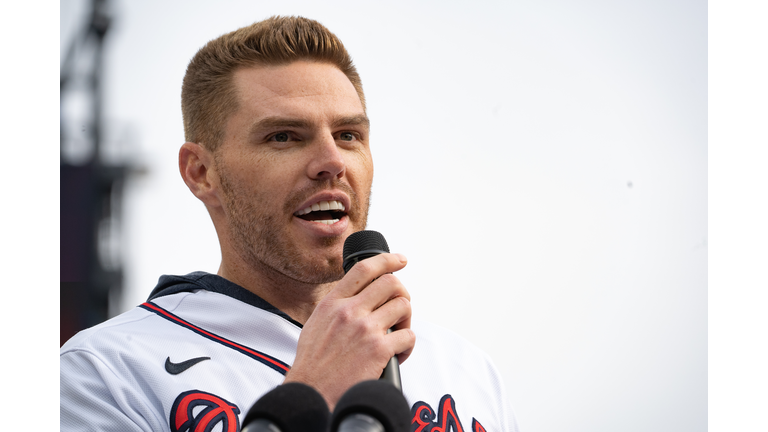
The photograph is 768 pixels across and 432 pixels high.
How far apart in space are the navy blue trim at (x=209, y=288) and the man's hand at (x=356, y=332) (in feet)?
1.39

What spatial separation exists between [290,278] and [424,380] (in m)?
0.44

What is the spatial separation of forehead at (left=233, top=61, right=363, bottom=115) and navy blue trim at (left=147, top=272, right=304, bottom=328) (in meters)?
0.46

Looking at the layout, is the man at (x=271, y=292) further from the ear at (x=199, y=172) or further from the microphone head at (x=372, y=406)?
the microphone head at (x=372, y=406)

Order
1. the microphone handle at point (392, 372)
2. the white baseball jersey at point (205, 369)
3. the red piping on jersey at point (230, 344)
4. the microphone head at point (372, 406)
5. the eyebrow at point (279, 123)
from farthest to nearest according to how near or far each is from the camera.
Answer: the eyebrow at point (279, 123) → the red piping on jersey at point (230, 344) → the white baseball jersey at point (205, 369) → the microphone handle at point (392, 372) → the microphone head at point (372, 406)

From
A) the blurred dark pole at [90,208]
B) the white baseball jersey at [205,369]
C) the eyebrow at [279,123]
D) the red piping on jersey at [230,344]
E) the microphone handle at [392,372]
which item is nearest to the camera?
the microphone handle at [392,372]

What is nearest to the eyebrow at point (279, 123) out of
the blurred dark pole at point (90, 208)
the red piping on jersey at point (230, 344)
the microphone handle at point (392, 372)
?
the red piping on jersey at point (230, 344)

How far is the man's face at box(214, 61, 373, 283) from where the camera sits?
1451 mm

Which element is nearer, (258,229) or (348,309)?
(348,309)

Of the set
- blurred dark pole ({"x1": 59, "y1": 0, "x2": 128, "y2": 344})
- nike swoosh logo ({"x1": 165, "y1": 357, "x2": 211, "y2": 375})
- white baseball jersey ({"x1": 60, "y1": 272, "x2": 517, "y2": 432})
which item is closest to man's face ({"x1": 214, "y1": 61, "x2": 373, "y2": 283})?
white baseball jersey ({"x1": 60, "y1": 272, "x2": 517, "y2": 432})

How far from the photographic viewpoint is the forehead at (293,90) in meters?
1.52

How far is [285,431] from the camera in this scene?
0.53 metres

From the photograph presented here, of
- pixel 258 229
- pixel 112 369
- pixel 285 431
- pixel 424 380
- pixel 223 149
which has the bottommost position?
pixel 424 380

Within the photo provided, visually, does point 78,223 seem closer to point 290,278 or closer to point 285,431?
point 290,278

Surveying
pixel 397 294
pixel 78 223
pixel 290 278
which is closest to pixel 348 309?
pixel 397 294
